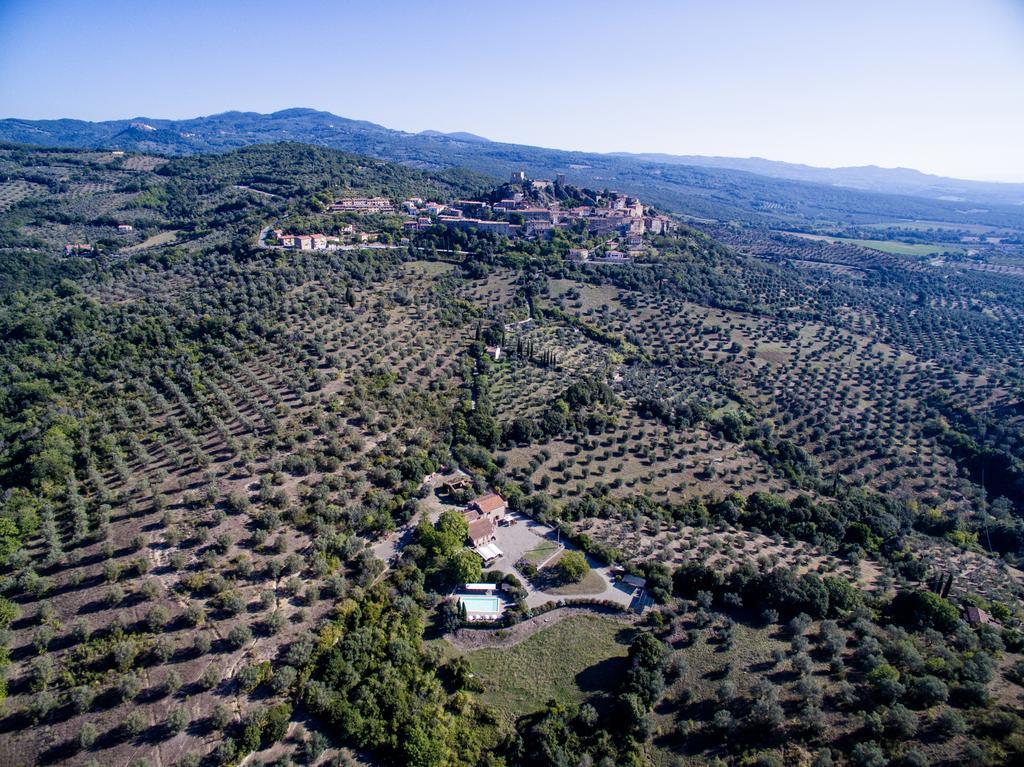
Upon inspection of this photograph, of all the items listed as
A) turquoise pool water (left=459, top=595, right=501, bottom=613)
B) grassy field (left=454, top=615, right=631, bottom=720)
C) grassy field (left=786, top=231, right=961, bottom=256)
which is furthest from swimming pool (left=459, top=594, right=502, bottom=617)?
grassy field (left=786, top=231, right=961, bottom=256)

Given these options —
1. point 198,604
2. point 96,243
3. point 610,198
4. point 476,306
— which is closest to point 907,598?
point 198,604

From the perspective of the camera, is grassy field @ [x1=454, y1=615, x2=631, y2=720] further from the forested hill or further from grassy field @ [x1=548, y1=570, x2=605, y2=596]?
the forested hill

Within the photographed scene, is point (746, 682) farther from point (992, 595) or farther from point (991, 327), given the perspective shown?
point (991, 327)

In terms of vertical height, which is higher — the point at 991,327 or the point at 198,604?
the point at 991,327

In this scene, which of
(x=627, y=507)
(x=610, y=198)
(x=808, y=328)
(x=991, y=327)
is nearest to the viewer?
(x=627, y=507)

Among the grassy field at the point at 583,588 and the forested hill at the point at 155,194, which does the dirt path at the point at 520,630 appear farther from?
the forested hill at the point at 155,194

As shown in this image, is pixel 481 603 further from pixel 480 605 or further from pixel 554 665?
pixel 554 665
